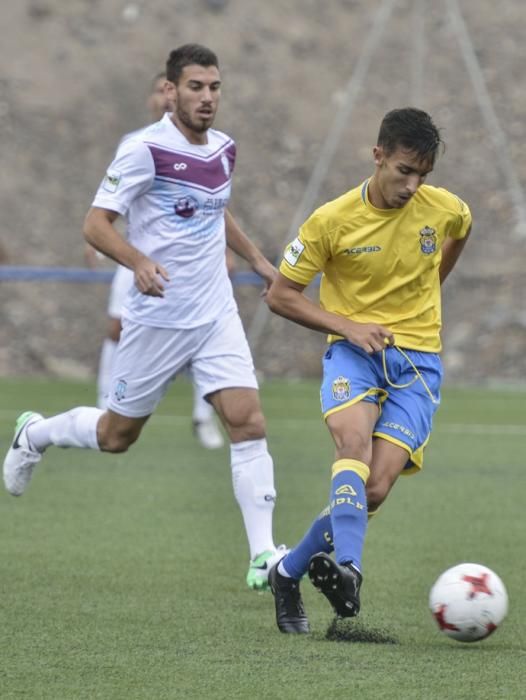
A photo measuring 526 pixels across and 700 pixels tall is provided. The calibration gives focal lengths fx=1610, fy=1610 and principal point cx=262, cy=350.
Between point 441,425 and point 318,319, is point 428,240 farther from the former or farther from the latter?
point 441,425

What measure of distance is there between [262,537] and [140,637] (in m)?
1.21

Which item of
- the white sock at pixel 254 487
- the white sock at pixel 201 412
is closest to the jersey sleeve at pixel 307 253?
the white sock at pixel 254 487

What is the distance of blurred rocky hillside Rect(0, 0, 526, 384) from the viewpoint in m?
20.7

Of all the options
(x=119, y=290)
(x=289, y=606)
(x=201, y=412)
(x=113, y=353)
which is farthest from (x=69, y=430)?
(x=201, y=412)

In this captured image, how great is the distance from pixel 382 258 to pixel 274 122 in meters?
17.5

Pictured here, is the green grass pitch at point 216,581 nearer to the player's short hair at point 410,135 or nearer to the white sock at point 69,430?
the white sock at point 69,430

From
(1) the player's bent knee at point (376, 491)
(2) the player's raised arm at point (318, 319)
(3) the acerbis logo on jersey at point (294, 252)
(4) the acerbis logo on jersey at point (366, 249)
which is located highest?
(4) the acerbis logo on jersey at point (366, 249)

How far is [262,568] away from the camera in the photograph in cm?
630

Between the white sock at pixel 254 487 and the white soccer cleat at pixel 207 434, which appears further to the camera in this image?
the white soccer cleat at pixel 207 434

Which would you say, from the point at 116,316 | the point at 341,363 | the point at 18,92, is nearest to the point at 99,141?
the point at 18,92

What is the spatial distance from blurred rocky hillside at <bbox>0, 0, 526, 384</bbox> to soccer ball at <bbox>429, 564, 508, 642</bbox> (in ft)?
48.6

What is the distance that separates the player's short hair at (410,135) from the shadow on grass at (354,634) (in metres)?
1.64

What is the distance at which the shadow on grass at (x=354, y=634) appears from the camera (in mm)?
5355

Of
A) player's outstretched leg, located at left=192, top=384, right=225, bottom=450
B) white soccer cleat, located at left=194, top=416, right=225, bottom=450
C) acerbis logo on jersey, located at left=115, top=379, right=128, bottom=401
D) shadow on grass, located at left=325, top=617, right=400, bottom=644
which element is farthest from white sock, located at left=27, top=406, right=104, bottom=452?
white soccer cleat, located at left=194, top=416, right=225, bottom=450
